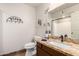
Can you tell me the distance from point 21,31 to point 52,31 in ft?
3.02

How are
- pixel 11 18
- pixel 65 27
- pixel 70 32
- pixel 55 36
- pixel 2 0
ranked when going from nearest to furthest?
pixel 2 0 → pixel 70 32 → pixel 65 27 → pixel 55 36 → pixel 11 18

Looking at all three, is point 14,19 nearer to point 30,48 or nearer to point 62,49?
point 30,48

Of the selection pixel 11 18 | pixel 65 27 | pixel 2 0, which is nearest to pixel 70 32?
pixel 65 27

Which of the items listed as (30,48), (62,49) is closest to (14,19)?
(30,48)

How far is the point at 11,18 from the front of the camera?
2596 mm

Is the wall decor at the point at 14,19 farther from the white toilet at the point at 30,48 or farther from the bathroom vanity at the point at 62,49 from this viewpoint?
the bathroom vanity at the point at 62,49

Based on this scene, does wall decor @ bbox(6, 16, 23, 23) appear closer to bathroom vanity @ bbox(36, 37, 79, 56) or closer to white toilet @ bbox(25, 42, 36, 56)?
white toilet @ bbox(25, 42, 36, 56)

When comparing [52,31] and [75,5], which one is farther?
[52,31]

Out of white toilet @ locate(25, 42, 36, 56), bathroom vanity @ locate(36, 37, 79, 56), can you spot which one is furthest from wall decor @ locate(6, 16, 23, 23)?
bathroom vanity @ locate(36, 37, 79, 56)

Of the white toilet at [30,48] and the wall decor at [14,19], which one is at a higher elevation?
Answer: the wall decor at [14,19]

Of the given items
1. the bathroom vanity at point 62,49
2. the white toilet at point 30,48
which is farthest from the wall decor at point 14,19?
the bathroom vanity at point 62,49

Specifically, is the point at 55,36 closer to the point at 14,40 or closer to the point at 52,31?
the point at 52,31

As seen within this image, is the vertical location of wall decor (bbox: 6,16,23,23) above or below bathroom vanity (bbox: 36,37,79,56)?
above

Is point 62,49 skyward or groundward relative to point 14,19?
groundward
